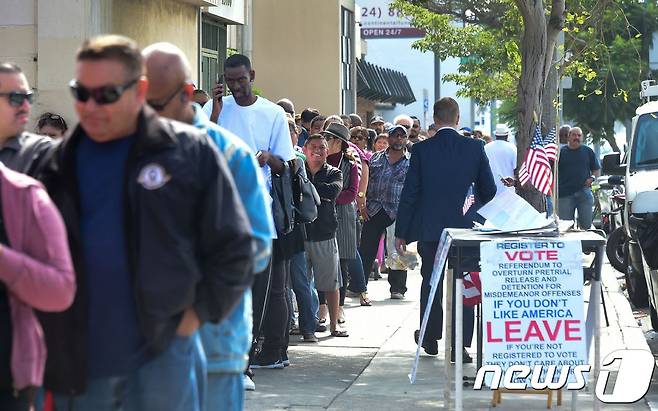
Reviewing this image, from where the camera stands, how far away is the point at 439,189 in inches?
398

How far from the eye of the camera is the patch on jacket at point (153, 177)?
4074mm

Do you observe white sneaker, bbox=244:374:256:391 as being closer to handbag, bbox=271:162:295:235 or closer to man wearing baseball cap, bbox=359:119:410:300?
handbag, bbox=271:162:295:235

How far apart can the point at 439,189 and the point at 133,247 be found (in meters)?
6.18

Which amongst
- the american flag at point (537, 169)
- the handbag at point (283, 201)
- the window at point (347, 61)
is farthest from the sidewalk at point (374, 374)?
the window at point (347, 61)

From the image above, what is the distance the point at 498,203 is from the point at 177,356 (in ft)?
13.2

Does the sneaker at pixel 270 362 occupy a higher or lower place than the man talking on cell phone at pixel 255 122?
lower

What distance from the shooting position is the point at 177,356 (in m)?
4.20

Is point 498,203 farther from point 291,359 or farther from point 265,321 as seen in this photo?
point 291,359

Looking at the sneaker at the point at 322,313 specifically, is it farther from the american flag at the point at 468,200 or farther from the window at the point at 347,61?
the window at the point at 347,61

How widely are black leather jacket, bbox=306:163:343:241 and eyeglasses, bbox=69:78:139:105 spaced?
23.3 feet

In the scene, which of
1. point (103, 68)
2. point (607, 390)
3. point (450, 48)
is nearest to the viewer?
point (103, 68)

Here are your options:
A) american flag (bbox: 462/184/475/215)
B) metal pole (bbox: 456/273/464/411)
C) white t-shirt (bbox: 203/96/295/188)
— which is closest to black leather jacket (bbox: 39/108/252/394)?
metal pole (bbox: 456/273/464/411)

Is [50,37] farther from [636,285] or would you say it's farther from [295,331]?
[636,285]

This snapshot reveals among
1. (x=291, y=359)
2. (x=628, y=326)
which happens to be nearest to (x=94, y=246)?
(x=291, y=359)
